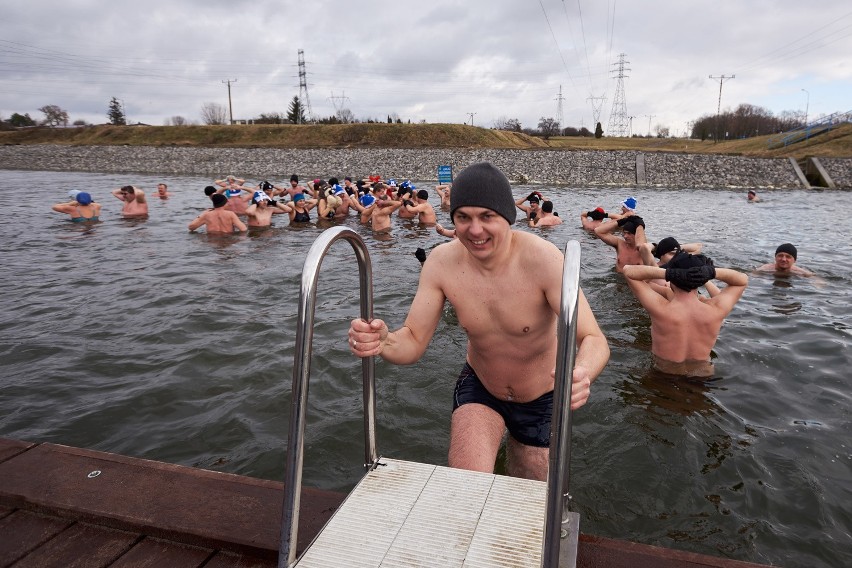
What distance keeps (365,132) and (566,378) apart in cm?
5606

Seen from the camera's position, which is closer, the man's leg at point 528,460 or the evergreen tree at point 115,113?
the man's leg at point 528,460

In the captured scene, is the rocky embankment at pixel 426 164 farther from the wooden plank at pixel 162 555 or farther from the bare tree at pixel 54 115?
the bare tree at pixel 54 115

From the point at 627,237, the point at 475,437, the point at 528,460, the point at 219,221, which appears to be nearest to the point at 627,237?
the point at 627,237

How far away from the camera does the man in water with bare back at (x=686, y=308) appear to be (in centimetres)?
484

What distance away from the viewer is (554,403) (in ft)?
5.23

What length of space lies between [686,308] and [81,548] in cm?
504

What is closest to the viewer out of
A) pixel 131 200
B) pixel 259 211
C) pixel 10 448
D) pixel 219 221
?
pixel 10 448

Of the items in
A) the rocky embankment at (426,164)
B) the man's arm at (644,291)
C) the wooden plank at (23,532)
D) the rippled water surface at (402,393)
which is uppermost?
the rocky embankment at (426,164)

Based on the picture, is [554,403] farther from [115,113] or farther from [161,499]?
[115,113]

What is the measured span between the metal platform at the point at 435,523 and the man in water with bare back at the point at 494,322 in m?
0.51

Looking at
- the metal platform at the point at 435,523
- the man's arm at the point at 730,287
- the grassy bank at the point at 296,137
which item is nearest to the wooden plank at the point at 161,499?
the metal platform at the point at 435,523

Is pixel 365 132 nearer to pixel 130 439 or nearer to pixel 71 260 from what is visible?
pixel 71 260

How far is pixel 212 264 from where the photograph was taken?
10.5m

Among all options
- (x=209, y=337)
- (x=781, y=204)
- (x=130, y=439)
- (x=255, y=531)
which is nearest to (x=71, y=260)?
(x=209, y=337)
